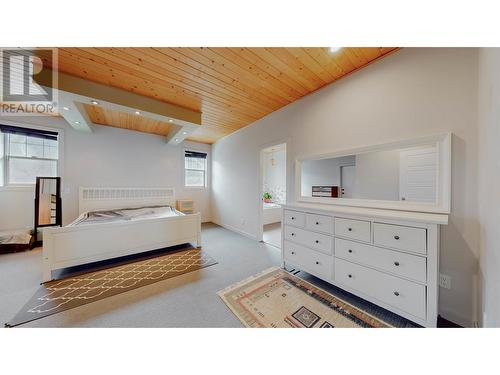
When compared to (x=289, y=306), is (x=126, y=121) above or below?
above

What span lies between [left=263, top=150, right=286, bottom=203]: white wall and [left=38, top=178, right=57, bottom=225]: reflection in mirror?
5.44 metres

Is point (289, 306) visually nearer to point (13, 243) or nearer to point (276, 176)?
point (13, 243)

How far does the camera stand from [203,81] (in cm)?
216

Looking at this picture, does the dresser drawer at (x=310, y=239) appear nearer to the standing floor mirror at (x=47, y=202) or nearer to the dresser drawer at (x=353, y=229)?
the dresser drawer at (x=353, y=229)

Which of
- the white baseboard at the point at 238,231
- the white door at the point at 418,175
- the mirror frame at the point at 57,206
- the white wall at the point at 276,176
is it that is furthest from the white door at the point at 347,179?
the mirror frame at the point at 57,206

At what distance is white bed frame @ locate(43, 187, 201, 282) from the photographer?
199 centimetres

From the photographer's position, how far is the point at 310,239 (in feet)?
6.41

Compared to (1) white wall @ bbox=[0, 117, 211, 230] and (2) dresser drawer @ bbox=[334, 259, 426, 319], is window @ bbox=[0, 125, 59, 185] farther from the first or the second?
(2) dresser drawer @ bbox=[334, 259, 426, 319]

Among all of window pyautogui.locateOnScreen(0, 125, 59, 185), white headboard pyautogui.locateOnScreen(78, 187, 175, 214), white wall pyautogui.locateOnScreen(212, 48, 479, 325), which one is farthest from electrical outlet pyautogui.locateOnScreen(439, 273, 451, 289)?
window pyautogui.locateOnScreen(0, 125, 59, 185)

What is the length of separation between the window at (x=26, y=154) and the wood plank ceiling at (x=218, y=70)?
2442 mm

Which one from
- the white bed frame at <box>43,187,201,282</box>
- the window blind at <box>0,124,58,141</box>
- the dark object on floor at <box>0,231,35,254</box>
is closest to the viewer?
the white bed frame at <box>43,187,201,282</box>

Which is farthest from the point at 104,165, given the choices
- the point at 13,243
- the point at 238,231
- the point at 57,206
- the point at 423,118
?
the point at 423,118

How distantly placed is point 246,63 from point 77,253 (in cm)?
314

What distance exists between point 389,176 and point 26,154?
20.0ft
